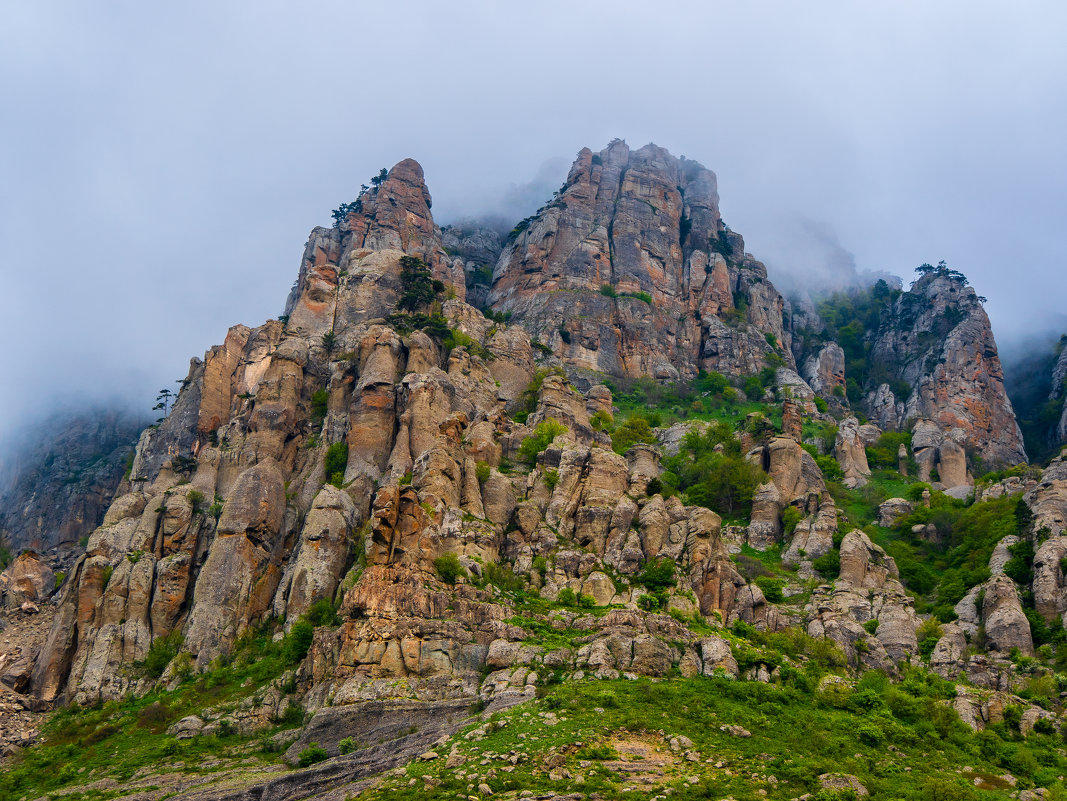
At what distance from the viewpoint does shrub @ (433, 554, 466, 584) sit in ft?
176

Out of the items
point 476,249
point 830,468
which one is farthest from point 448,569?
point 476,249

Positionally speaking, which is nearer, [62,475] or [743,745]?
[743,745]

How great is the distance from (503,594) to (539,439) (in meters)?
23.7

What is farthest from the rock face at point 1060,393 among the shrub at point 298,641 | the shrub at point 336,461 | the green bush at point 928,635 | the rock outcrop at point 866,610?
the shrub at point 298,641

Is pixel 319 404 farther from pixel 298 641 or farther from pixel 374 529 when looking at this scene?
pixel 298 641

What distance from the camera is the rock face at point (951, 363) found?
123438mm

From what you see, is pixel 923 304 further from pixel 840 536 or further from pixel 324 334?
pixel 324 334

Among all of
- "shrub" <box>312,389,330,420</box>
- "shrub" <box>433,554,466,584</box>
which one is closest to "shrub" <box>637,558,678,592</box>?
"shrub" <box>433,554,466,584</box>

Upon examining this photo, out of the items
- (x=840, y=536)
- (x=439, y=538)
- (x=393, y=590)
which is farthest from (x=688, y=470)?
(x=393, y=590)

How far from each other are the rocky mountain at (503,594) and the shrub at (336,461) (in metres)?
0.20

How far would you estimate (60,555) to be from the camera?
331ft

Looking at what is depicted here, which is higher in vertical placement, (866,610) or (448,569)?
(448,569)

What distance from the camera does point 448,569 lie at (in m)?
54.1

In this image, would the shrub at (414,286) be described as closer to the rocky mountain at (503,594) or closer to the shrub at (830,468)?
the rocky mountain at (503,594)
